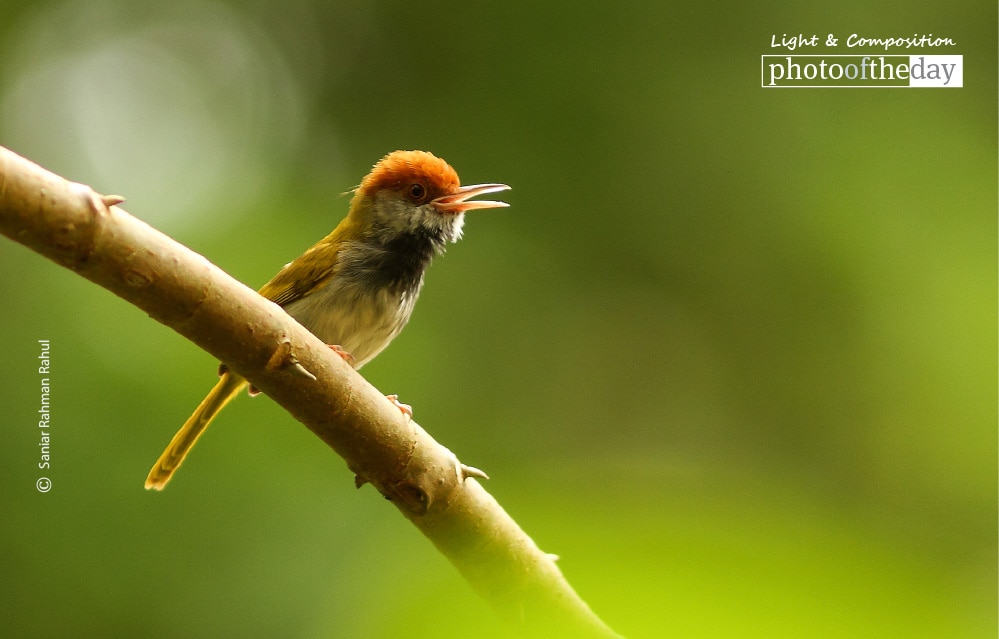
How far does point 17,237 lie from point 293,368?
654 mm

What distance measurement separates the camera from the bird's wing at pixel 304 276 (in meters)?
3.80

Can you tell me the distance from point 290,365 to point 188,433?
1706 millimetres

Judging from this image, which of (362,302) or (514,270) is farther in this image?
(514,270)

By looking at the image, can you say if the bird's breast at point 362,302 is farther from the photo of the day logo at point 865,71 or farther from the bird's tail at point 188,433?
the photo of the day logo at point 865,71

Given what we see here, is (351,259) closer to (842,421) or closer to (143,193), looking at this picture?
(143,193)

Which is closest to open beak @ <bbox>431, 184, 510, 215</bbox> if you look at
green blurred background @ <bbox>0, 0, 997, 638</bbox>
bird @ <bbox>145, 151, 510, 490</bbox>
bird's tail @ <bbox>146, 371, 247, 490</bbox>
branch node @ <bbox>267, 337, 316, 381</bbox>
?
bird @ <bbox>145, 151, 510, 490</bbox>

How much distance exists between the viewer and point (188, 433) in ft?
12.1

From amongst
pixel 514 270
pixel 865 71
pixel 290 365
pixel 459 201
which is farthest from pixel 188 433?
pixel 865 71

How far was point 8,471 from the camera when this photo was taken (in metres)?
4.27

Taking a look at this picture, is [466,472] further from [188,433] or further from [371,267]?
[188,433]

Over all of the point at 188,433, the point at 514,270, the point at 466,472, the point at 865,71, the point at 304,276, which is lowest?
the point at 466,472

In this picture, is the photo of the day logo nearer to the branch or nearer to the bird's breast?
the bird's breast

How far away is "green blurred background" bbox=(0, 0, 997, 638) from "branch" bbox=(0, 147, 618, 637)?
0.60 ft

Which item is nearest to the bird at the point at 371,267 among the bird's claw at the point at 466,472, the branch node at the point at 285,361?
the bird's claw at the point at 466,472
